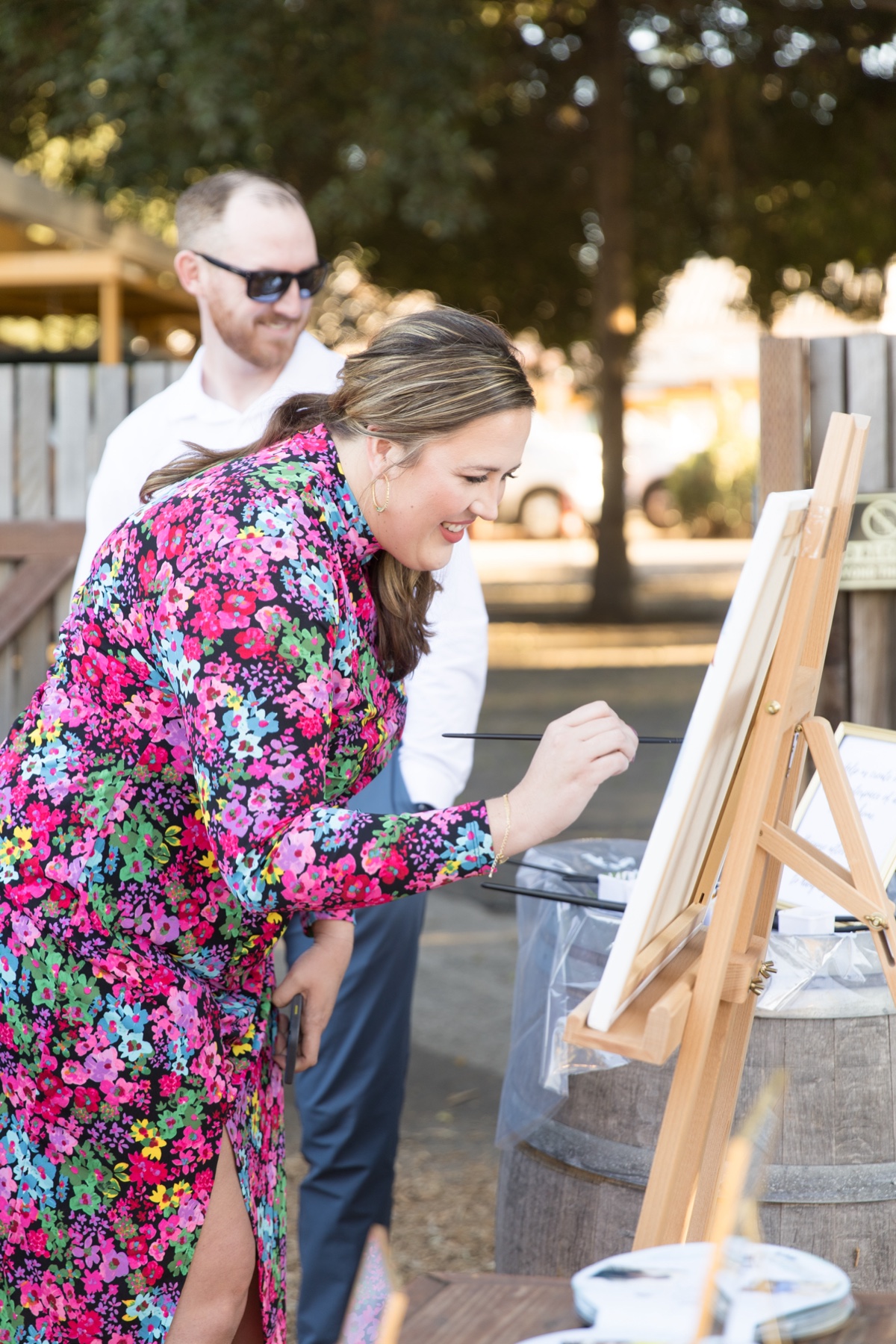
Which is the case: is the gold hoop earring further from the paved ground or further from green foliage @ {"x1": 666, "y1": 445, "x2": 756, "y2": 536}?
green foliage @ {"x1": 666, "y1": 445, "x2": 756, "y2": 536}

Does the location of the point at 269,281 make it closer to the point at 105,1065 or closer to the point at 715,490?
the point at 105,1065

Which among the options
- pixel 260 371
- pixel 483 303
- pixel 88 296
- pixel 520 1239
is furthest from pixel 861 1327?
pixel 483 303

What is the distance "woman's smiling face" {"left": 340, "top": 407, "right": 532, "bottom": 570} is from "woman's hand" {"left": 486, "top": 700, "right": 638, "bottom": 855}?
11.8 inches

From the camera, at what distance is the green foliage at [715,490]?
2384cm

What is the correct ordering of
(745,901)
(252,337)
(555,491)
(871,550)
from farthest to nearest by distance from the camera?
(555,491) → (871,550) → (252,337) → (745,901)

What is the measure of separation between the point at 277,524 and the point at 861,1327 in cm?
94

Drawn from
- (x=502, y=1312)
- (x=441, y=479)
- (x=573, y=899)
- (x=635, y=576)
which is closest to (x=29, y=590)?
(x=573, y=899)

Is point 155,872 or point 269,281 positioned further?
point 269,281

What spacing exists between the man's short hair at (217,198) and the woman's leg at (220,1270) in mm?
1866

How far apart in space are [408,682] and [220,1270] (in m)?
1.28

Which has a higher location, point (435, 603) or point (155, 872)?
point (435, 603)

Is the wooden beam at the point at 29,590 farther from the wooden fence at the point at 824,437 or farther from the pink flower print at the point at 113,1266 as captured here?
the pink flower print at the point at 113,1266

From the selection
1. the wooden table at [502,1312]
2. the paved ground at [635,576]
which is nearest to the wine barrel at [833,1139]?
the wooden table at [502,1312]

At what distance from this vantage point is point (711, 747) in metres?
1.43
